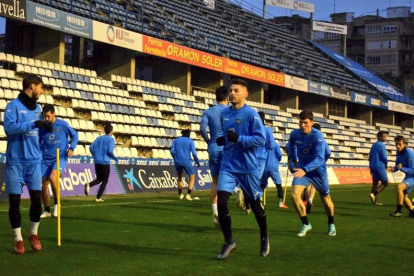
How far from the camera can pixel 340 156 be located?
47594 mm

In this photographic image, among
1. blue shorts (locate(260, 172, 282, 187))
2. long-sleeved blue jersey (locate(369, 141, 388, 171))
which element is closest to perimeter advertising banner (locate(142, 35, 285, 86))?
long-sleeved blue jersey (locate(369, 141, 388, 171))

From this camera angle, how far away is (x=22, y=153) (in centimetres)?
928

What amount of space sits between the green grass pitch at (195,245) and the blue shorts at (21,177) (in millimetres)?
826

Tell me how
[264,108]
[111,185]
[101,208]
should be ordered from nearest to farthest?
[101,208]
[111,185]
[264,108]

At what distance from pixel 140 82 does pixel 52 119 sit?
21.6 meters

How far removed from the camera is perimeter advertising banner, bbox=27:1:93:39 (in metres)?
27.9

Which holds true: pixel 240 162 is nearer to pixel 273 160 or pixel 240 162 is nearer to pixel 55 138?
pixel 55 138

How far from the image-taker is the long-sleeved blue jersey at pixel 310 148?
39.2 feet

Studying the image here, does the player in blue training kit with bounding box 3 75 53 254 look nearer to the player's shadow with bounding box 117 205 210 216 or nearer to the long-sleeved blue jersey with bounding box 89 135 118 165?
the player's shadow with bounding box 117 205 210 216

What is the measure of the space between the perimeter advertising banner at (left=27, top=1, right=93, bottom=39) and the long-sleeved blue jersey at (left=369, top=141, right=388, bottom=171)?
13980 mm

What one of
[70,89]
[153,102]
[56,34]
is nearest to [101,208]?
[70,89]

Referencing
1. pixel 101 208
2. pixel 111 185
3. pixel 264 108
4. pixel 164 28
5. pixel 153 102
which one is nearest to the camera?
pixel 101 208

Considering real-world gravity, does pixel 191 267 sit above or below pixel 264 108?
below

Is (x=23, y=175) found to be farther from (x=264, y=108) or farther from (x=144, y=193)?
(x=264, y=108)
